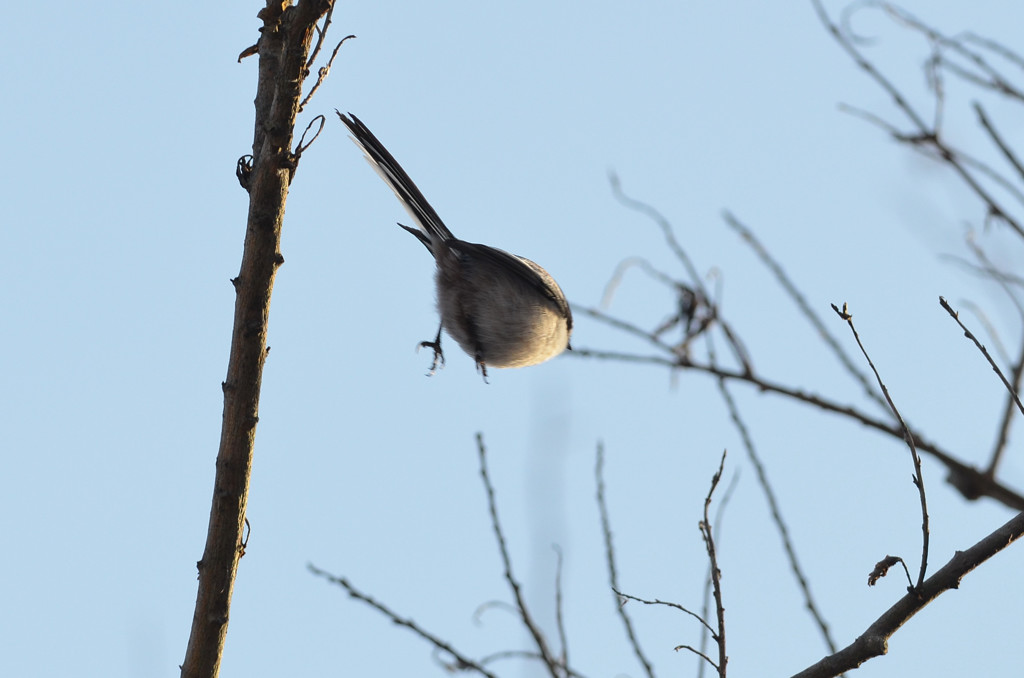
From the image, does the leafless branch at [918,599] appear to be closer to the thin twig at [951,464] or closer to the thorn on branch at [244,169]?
the thin twig at [951,464]

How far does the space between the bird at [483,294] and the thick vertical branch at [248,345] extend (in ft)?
5.14

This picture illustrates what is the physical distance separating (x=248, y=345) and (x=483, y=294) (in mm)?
1955

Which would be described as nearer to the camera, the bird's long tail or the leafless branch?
the leafless branch

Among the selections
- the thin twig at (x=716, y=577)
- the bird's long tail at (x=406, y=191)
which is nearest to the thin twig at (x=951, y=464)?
the thin twig at (x=716, y=577)

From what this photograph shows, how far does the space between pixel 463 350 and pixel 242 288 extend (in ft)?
6.29

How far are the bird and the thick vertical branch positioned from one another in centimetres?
157

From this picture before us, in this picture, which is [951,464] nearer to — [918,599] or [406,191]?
[918,599]

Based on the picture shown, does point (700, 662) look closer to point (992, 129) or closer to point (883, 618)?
point (883, 618)

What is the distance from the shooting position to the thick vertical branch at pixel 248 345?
311cm

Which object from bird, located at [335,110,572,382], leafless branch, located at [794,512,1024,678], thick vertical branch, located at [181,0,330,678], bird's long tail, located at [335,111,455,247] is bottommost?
leafless branch, located at [794,512,1024,678]

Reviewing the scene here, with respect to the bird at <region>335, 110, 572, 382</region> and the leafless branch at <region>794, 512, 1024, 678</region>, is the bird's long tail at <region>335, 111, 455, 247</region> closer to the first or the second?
the bird at <region>335, 110, 572, 382</region>

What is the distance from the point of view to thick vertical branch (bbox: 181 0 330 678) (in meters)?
3.11

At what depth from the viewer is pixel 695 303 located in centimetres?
440

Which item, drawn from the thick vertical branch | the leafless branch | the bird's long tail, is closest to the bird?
the bird's long tail
